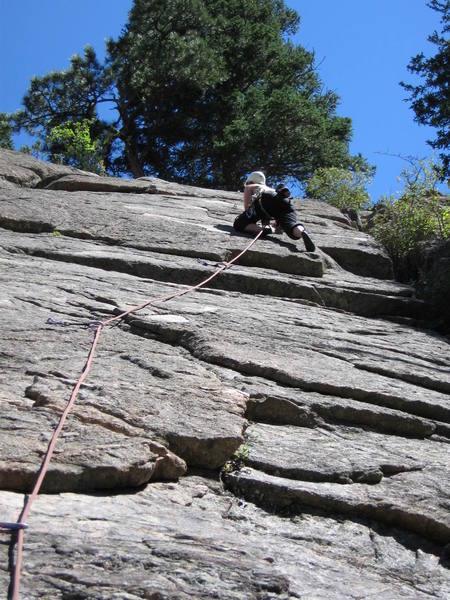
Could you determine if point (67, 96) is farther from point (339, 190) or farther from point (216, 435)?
point (216, 435)

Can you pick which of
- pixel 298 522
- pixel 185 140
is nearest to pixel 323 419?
pixel 298 522

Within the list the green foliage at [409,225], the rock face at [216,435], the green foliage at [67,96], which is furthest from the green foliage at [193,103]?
the rock face at [216,435]

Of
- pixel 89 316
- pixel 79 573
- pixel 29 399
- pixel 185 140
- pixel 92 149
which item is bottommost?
pixel 79 573

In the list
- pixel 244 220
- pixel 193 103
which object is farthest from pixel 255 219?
pixel 193 103

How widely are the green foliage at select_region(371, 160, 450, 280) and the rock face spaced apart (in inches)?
92.8

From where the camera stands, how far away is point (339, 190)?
15289mm

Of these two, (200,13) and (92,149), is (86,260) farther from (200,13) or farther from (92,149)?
(200,13)

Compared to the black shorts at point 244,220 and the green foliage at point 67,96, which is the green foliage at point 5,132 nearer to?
the green foliage at point 67,96

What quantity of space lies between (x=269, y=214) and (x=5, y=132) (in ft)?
46.4

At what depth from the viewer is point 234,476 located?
4340 mm

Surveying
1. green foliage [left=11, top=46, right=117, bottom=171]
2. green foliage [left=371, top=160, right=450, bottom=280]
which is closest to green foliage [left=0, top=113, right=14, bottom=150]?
green foliage [left=11, top=46, right=117, bottom=171]

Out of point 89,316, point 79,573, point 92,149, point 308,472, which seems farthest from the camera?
point 92,149

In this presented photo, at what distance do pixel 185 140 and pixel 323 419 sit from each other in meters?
18.8

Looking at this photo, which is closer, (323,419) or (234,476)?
(234,476)
